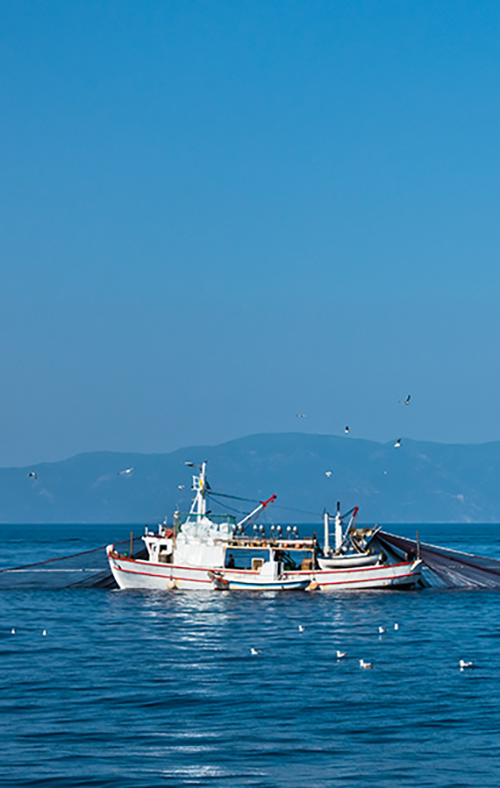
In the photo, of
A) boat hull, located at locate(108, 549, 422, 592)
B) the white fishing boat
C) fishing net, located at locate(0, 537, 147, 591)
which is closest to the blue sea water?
boat hull, located at locate(108, 549, 422, 592)

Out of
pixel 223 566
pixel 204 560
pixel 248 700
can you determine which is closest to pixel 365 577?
pixel 223 566

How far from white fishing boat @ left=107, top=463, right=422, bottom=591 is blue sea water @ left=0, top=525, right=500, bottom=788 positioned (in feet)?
27.3

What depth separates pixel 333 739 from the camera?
68.8ft

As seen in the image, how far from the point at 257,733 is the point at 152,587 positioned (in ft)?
123

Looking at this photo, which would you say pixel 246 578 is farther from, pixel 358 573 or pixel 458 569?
pixel 458 569

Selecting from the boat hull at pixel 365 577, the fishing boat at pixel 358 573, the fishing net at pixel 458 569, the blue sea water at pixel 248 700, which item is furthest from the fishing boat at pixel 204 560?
the fishing net at pixel 458 569

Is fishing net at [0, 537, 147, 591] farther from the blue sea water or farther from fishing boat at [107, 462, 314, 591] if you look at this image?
the blue sea water

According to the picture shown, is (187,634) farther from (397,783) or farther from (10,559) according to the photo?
(10,559)

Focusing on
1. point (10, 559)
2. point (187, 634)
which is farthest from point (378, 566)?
point (10, 559)

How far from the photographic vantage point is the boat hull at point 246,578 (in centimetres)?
5681

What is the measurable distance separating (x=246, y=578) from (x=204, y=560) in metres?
2.89

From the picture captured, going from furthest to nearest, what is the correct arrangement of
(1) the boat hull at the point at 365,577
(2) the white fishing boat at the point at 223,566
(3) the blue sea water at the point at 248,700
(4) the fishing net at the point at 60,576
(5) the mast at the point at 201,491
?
1. (4) the fishing net at the point at 60,576
2. (1) the boat hull at the point at 365,577
3. (5) the mast at the point at 201,491
4. (2) the white fishing boat at the point at 223,566
5. (3) the blue sea water at the point at 248,700

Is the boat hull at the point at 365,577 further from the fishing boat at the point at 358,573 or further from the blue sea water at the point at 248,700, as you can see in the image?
the blue sea water at the point at 248,700

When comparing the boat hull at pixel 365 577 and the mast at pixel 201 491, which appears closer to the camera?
the mast at pixel 201 491
